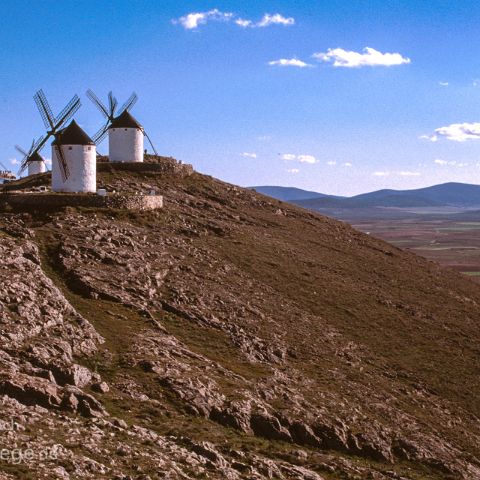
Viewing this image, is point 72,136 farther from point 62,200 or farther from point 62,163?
point 62,200

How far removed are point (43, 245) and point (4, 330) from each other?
1242 cm

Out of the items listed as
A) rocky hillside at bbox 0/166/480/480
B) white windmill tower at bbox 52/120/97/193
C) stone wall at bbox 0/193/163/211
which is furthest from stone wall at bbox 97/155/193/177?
stone wall at bbox 0/193/163/211

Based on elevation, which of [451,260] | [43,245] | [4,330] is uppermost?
[43,245]

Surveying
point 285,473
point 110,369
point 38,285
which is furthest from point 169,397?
point 38,285

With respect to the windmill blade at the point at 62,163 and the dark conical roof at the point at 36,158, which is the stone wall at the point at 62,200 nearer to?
the windmill blade at the point at 62,163

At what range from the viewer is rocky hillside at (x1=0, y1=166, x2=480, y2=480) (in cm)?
2112

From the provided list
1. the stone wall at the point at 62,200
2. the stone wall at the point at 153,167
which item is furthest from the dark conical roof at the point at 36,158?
the stone wall at the point at 62,200

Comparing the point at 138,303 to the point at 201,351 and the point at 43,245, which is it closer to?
the point at 201,351

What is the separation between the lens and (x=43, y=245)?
37062 mm

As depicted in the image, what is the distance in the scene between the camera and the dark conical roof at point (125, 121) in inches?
2513

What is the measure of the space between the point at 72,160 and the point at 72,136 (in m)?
2.01

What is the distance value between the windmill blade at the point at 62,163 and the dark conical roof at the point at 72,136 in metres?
0.62

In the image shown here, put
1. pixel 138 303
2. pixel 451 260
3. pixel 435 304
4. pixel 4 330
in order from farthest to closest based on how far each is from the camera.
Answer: pixel 451 260, pixel 435 304, pixel 138 303, pixel 4 330

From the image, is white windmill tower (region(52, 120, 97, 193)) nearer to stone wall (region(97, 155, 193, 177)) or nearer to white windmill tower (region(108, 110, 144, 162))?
stone wall (region(97, 155, 193, 177))
